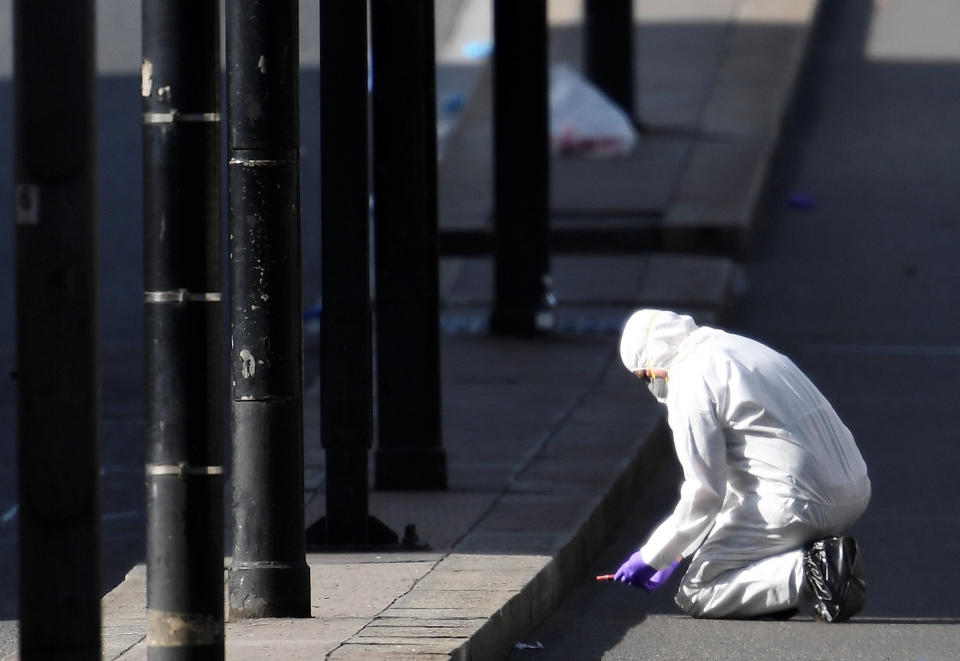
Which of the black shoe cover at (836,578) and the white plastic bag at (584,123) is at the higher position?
the white plastic bag at (584,123)

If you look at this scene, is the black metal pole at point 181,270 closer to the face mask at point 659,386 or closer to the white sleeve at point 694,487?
the white sleeve at point 694,487

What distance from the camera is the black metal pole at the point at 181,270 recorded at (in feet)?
14.2

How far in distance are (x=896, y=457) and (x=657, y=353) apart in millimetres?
3503

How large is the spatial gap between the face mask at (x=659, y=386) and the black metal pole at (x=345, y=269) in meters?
1.03

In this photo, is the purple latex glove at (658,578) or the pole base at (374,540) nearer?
the purple latex glove at (658,578)

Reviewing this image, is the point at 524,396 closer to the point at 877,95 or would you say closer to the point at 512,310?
the point at 512,310

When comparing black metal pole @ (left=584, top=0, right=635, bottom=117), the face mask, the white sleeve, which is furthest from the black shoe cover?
black metal pole @ (left=584, top=0, right=635, bottom=117)

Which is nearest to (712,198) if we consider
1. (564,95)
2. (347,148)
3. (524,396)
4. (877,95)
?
(564,95)

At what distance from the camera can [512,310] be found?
501 inches

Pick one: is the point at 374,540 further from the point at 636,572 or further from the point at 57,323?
the point at 57,323

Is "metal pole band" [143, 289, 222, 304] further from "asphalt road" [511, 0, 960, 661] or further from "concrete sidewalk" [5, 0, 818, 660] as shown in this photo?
"asphalt road" [511, 0, 960, 661]

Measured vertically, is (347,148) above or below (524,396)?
above

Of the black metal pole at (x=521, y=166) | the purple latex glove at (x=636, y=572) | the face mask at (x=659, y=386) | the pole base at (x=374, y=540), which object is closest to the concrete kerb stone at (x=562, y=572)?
the purple latex glove at (x=636, y=572)

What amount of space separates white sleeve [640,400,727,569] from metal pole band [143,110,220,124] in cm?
258
